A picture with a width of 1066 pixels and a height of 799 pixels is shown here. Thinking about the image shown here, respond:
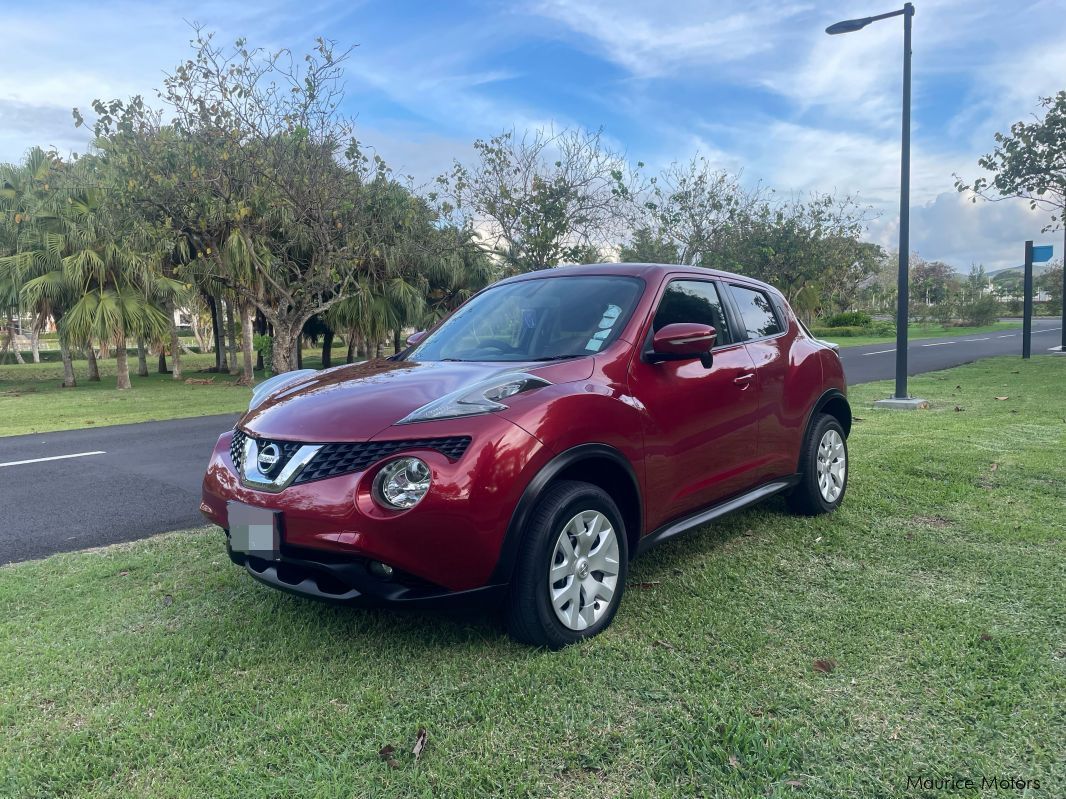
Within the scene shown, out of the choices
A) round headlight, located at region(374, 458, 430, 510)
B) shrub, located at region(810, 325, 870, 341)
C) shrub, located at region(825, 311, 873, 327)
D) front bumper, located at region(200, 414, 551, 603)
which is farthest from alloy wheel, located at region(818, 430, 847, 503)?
shrub, located at region(825, 311, 873, 327)

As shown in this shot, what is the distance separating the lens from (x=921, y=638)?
10.5 ft

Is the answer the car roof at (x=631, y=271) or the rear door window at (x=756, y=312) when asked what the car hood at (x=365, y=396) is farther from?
the rear door window at (x=756, y=312)

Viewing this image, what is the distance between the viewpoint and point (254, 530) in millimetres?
2998

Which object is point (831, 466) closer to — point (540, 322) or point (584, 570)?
point (540, 322)

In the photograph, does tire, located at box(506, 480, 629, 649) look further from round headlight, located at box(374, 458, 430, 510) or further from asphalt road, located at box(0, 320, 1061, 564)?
asphalt road, located at box(0, 320, 1061, 564)

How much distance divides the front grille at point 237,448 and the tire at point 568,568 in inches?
53.4

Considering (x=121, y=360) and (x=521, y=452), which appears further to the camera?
(x=121, y=360)

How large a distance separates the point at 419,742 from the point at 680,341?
2.07 m

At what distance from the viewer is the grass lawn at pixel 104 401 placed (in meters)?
12.9

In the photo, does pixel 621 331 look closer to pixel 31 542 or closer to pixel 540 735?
pixel 540 735

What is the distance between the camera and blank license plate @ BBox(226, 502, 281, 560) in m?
2.91

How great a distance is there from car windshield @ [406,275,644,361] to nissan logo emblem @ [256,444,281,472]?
3.91 feet

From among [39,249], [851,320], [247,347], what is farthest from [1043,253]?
[851,320]

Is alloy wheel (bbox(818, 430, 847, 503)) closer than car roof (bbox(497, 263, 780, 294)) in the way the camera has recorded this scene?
No
